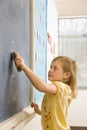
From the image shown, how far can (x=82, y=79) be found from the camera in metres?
5.12

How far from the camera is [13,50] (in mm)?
1435

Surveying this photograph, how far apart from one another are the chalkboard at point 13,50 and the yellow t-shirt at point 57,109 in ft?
0.63

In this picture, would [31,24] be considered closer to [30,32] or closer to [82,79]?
[30,32]

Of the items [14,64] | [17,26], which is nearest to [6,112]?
[14,64]

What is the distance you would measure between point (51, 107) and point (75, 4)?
3.07 meters

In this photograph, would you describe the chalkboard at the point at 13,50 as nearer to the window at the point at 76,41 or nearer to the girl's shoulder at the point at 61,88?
the girl's shoulder at the point at 61,88

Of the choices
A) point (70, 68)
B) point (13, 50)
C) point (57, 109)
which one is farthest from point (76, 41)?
point (13, 50)

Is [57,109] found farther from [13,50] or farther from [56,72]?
[13,50]

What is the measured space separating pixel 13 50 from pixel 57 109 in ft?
1.56

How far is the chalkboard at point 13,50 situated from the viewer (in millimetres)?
1257

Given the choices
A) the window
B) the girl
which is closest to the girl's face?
the girl

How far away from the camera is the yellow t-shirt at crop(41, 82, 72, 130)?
1.53 meters

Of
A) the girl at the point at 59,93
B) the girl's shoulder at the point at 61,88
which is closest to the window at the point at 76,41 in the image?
the girl at the point at 59,93

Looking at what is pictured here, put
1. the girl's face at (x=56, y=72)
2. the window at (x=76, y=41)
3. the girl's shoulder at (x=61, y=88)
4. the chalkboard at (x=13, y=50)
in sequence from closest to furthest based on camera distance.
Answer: the chalkboard at (x=13, y=50), the girl's shoulder at (x=61, y=88), the girl's face at (x=56, y=72), the window at (x=76, y=41)
